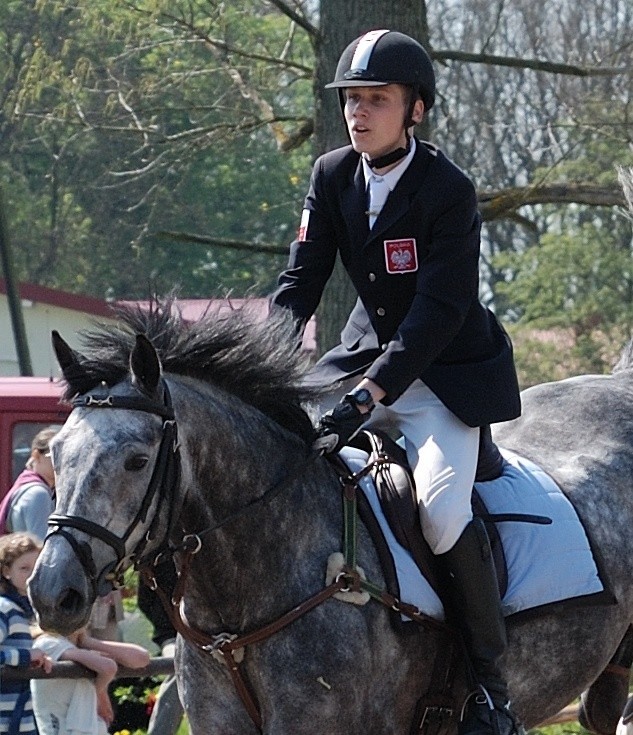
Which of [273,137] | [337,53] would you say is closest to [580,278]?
[273,137]

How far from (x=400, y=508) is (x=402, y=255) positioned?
2.82ft

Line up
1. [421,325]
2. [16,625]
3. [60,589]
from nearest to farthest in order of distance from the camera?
[60,589] < [421,325] < [16,625]

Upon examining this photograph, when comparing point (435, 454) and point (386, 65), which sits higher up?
point (386, 65)

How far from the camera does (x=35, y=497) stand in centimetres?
854

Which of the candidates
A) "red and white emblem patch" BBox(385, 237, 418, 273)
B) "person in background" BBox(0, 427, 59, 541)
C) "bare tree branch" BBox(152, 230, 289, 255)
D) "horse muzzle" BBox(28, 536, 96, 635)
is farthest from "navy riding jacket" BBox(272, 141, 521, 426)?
"bare tree branch" BBox(152, 230, 289, 255)

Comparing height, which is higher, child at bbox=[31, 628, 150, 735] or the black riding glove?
the black riding glove

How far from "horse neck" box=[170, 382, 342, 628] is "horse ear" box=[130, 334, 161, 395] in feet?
0.73

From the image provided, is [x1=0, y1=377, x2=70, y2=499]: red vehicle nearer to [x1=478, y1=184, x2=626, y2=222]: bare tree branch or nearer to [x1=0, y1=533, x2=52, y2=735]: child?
[x1=478, y1=184, x2=626, y2=222]: bare tree branch

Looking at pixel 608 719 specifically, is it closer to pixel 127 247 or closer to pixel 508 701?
pixel 508 701

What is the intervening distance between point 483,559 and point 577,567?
653 mm

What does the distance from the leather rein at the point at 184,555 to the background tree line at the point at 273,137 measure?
65cm

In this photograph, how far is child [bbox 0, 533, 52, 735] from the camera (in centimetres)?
671

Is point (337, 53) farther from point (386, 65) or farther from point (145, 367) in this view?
point (145, 367)

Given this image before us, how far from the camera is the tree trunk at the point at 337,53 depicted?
32.5ft
